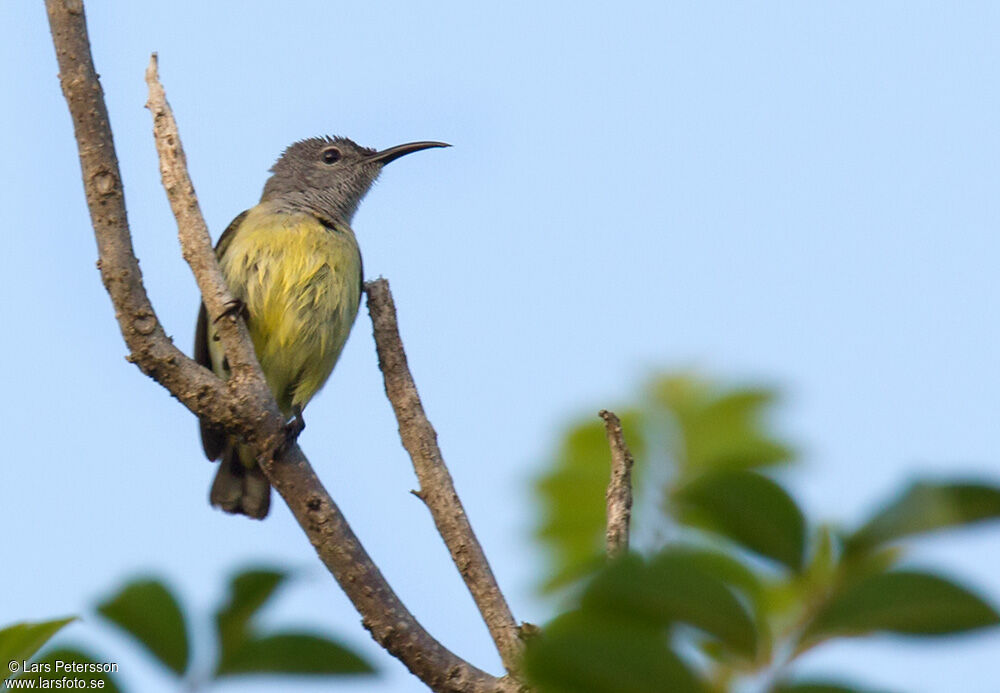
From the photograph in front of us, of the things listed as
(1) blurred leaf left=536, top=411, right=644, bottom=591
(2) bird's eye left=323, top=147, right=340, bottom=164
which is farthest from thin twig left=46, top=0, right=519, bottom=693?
(2) bird's eye left=323, top=147, right=340, bottom=164

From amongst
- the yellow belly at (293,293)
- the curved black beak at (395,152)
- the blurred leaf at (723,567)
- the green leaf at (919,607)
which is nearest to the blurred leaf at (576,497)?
the blurred leaf at (723,567)

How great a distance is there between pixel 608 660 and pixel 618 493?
222 cm

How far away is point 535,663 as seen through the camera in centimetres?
114

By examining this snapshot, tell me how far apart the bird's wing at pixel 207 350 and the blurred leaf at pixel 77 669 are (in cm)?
530

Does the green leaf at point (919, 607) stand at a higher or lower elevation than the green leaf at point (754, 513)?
lower

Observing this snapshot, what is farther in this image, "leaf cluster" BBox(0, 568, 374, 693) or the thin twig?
the thin twig

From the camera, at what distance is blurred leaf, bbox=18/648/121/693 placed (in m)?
1.69

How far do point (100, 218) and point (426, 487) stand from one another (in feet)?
5.39

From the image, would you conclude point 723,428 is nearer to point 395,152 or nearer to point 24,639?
point 24,639

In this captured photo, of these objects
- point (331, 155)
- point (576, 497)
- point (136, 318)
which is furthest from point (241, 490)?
point (576, 497)

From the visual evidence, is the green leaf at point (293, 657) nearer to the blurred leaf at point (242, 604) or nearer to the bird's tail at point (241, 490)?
the blurred leaf at point (242, 604)

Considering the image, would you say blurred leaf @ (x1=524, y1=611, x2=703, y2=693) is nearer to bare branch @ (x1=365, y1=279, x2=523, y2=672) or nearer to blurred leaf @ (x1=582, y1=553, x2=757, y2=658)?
blurred leaf @ (x1=582, y1=553, x2=757, y2=658)

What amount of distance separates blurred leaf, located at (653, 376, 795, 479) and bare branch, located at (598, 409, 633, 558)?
21.7 inches

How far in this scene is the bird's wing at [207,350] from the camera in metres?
7.21
